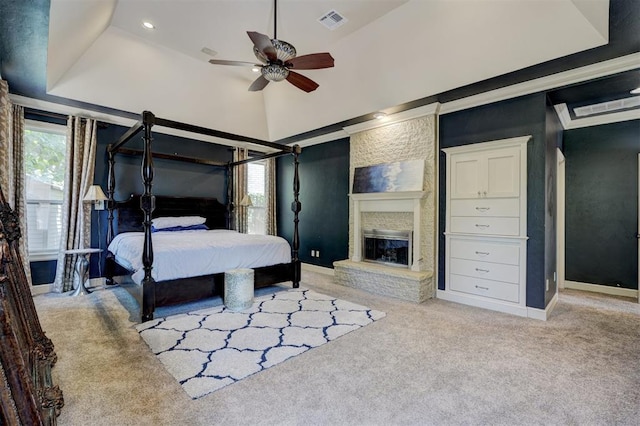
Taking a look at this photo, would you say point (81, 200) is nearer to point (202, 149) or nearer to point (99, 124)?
point (99, 124)

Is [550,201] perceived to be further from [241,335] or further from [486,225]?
[241,335]

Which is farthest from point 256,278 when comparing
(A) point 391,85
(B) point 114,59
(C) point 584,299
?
(C) point 584,299

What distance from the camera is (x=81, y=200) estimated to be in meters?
4.41

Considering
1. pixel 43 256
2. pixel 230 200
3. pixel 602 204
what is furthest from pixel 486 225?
pixel 43 256

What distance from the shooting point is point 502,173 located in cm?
368

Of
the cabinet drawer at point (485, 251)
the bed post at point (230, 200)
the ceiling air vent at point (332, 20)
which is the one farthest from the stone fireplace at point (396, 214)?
the bed post at point (230, 200)

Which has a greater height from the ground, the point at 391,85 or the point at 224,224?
the point at 391,85

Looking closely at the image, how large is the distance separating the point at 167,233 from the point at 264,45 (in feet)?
11.3

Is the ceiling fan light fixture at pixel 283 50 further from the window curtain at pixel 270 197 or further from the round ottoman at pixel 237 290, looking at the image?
the window curtain at pixel 270 197

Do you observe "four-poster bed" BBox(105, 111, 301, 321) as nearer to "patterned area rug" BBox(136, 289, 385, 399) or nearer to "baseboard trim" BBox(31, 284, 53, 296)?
"patterned area rug" BBox(136, 289, 385, 399)

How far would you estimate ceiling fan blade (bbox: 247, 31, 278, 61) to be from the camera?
Result: 253cm

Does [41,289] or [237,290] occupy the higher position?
[237,290]

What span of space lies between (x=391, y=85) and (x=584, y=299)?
3.99 meters

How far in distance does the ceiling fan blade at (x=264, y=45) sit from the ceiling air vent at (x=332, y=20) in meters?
0.96
